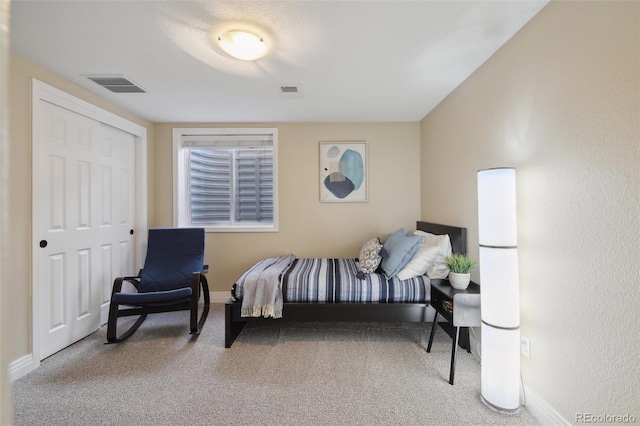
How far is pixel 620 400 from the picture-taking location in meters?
1.10

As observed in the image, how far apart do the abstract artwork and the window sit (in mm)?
753

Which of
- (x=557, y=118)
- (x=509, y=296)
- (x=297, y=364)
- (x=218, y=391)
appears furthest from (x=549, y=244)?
(x=218, y=391)

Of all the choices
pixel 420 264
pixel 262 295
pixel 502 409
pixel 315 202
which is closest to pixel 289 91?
pixel 315 202

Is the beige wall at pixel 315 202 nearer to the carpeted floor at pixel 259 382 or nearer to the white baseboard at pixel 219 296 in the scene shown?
the white baseboard at pixel 219 296

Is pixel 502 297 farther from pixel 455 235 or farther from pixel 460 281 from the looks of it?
pixel 455 235

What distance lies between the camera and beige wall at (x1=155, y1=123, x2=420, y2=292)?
3.38m

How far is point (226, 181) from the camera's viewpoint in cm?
356

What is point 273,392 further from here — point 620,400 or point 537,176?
point 537,176

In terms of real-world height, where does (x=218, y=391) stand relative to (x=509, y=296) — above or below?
below

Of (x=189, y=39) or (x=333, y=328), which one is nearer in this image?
(x=189, y=39)

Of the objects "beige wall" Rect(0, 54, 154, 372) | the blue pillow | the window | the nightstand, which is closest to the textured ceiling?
"beige wall" Rect(0, 54, 154, 372)

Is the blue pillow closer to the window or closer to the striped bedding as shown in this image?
the striped bedding

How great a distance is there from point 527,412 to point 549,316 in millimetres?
637

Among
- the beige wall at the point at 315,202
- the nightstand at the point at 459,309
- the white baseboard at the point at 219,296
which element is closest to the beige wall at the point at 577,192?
the nightstand at the point at 459,309
